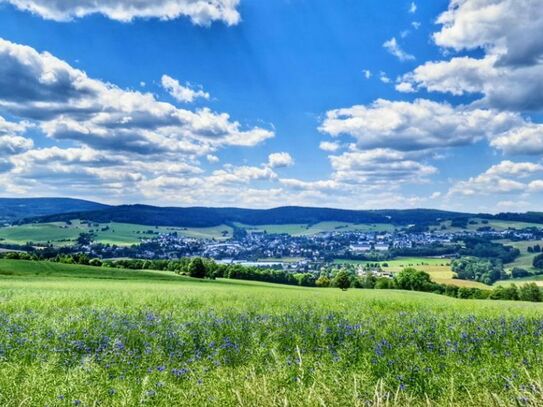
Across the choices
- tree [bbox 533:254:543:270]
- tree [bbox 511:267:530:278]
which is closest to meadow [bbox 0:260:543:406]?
tree [bbox 511:267:530:278]

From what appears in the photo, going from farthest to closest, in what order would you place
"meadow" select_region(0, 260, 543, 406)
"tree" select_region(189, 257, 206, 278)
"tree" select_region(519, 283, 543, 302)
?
"tree" select_region(189, 257, 206, 278)
"tree" select_region(519, 283, 543, 302)
"meadow" select_region(0, 260, 543, 406)

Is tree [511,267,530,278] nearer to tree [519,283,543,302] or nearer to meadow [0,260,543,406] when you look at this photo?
tree [519,283,543,302]

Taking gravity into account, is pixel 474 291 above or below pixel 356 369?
below

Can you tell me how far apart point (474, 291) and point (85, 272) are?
6893 centimetres

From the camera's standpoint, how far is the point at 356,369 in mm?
8234

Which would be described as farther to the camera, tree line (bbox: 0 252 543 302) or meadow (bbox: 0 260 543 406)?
tree line (bbox: 0 252 543 302)

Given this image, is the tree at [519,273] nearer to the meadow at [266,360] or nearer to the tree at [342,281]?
the tree at [342,281]

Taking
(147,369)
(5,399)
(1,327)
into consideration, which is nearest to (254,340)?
(147,369)

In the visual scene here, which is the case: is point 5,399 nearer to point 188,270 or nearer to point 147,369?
point 147,369

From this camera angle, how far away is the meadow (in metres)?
6.20

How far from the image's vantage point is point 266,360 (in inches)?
321

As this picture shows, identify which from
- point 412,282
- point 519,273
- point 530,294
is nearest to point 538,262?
point 519,273

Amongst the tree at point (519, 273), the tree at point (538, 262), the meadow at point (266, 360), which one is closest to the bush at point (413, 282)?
the meadow at point (266, 360)

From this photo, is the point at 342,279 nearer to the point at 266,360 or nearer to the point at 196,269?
the point at 196,269
